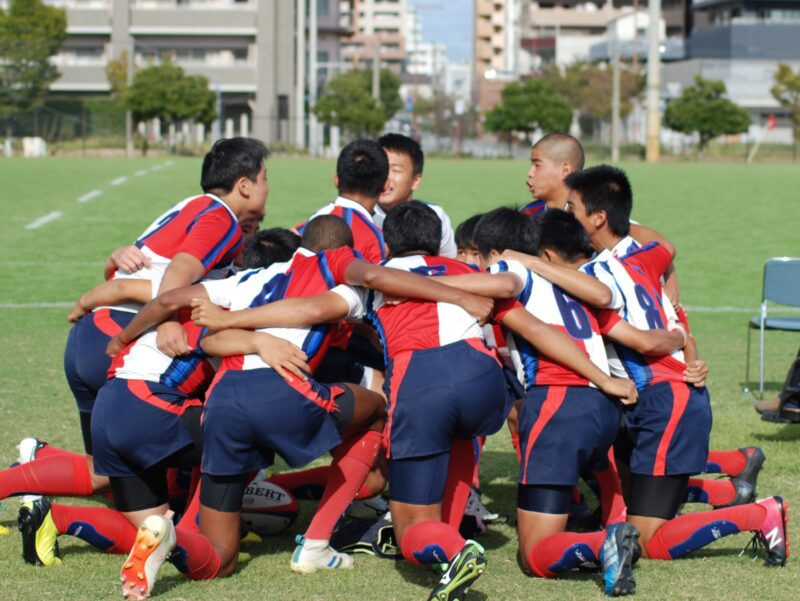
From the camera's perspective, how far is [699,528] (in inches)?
194

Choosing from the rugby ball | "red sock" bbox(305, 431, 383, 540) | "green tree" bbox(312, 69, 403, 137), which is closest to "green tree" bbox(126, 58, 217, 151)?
"green tree" bbox(312, 69, 403, 137)

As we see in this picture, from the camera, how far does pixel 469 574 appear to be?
166 inches

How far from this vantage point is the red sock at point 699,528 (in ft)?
16.0

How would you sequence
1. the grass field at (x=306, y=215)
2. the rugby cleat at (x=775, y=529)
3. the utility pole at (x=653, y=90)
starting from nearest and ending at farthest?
the grass field at (x=306, y=215)
the rugby cleat at (x=775, y=529)
the utility pole at (x=653, y=90)

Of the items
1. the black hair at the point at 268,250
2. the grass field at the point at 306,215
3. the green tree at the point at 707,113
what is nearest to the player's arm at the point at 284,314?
the black hair at the point at 268,250

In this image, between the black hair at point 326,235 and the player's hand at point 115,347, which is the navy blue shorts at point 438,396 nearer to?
the black hair at point 326,235

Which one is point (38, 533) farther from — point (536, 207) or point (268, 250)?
point (536, 207)

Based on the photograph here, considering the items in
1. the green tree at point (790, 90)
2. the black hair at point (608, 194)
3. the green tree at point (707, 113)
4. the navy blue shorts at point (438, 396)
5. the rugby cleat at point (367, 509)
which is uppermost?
the green tree at point (790, 90)

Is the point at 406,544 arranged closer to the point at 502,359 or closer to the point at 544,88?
the point at 502,359

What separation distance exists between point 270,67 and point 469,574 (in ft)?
229

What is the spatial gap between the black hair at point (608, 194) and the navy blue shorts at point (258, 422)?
153 cm

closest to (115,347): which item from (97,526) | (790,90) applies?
(97,526)

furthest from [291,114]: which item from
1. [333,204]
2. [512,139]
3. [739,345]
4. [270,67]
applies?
[333,204]

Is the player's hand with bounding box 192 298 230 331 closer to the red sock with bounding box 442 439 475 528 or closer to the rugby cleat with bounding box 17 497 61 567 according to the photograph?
the rugby cleat with bounding box 17 497 61 567
